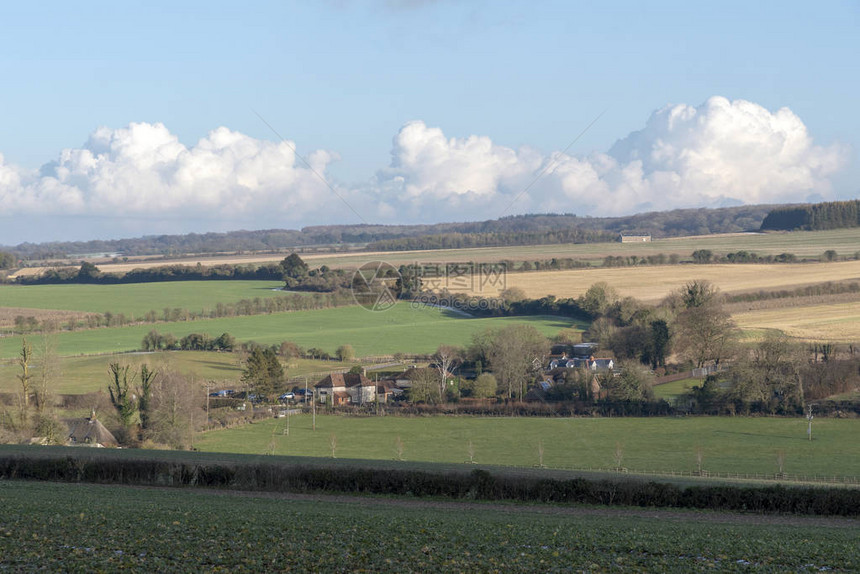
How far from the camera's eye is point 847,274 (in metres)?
77.4

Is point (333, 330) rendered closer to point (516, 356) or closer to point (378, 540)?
point (516, 356)

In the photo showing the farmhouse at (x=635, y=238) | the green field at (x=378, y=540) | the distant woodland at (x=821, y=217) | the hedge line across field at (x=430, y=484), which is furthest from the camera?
the farmhouse at (x=635, y=238)

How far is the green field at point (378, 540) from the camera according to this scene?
13242mm

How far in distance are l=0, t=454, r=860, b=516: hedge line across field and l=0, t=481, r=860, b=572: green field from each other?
1.40 metres

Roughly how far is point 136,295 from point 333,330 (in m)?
37.1

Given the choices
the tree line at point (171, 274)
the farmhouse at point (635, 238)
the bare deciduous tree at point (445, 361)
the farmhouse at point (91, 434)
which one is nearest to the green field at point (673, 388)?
the bare deciduous tree at point (445, 361)

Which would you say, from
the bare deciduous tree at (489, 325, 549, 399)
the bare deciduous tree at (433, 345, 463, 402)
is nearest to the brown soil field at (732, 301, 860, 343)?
A: the bare deciduous tree at (489, 325, 549, 399)

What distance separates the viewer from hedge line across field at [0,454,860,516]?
67.7 ft

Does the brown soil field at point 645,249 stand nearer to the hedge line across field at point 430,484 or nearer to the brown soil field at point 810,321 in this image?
the brown soil field at point 810,321

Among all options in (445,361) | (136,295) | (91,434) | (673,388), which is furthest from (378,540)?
(136,295)

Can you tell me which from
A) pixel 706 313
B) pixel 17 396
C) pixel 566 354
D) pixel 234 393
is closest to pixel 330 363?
pixel 234 393

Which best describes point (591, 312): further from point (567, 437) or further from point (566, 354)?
point (567, 437)

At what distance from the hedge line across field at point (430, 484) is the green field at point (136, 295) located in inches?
2537

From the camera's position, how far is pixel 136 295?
329ft
